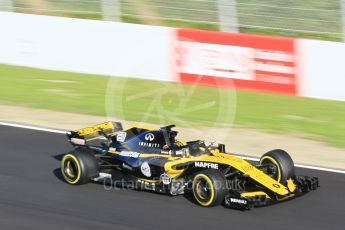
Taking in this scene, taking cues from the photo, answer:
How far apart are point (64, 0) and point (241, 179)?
36.6ft

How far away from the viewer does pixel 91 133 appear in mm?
11242

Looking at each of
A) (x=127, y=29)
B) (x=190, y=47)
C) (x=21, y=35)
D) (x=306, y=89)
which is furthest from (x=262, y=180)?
(x=21, y=35)

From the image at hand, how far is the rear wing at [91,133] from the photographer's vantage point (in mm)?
11172

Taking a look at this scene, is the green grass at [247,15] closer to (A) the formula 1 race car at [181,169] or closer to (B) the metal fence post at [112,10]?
(B) the metal fence post at [112,10]

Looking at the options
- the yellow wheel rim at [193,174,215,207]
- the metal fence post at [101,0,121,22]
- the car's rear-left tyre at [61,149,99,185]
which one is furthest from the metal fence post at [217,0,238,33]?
the yellow wheel rim at [193,174,215,207]

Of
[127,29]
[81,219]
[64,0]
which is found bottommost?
[81,219]

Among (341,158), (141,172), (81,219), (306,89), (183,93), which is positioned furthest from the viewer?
(183,93)

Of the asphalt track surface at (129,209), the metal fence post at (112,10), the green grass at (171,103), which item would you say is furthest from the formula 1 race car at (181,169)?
the metal fence post at (112,10)

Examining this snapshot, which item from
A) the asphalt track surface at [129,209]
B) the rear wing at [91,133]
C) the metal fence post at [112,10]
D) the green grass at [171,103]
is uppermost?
the metal fence post at [112,10]

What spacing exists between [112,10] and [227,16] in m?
3.13

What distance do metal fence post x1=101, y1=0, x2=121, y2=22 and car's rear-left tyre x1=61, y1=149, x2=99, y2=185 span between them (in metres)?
8.44

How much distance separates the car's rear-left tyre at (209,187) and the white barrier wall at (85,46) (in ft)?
26.2

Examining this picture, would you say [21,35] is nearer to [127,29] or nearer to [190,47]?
[127,29]

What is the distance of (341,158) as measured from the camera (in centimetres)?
1265
